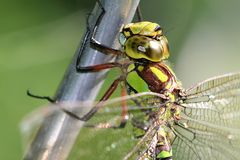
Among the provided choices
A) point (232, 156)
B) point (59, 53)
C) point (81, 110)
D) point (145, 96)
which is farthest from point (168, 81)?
point (59, 53)

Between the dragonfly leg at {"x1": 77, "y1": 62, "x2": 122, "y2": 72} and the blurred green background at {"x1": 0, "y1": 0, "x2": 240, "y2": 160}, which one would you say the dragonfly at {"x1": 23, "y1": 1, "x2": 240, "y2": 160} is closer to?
the dragonfly leg at {"x1": 77, "y1": 62, "x2": 122, "y2": 72}

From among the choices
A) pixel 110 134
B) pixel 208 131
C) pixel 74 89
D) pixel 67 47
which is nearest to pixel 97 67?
pixel 74 89

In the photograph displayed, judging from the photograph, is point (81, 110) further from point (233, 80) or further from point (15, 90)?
point (15, 90)

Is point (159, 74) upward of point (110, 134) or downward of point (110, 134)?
upward

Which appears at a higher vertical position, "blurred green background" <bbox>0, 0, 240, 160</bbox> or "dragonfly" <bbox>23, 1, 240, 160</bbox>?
"dragonfly" <bbox>23, 1, 240, 160</bbox>

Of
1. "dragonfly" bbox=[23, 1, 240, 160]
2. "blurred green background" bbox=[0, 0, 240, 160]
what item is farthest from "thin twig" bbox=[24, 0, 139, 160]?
"blurred green background" bbox=[0, 0, 240, 160]

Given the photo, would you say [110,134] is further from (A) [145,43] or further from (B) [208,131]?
(B) [208,131]

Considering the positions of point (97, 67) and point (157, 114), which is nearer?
point (97, 67)
